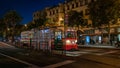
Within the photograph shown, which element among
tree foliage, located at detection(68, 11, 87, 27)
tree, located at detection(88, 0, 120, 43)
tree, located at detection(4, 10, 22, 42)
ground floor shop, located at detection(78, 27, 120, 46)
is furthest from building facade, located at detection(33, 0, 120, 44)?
tree, located at detection(4, 10, 22, 42)

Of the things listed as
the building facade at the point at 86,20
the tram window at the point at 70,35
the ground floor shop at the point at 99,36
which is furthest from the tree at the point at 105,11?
the tram window at the point at 70,35

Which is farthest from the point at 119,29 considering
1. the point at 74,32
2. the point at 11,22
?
the point at 11,22

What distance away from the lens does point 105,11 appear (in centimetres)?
4122

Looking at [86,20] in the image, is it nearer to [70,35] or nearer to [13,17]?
[13,17]

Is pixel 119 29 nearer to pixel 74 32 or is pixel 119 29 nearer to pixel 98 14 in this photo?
pixel 98 14

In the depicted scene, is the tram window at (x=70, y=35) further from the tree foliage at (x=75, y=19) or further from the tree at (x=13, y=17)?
the tree at (x=13, y=17)

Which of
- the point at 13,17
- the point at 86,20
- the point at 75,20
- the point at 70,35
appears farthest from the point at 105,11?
the point at 13,17

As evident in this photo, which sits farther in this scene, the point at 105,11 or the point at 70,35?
the point at 105,11

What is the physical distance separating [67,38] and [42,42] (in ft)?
11.6

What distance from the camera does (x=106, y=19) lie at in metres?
41.5

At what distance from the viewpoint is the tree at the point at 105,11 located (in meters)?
40.3

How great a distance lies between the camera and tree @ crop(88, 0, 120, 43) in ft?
132

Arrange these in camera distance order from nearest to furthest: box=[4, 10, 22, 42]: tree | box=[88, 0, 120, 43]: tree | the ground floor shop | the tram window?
the tram window → box=[88, 0, 120, 43]: tree → the ground floor shop → box=[4, 10, 22, 42]: tree

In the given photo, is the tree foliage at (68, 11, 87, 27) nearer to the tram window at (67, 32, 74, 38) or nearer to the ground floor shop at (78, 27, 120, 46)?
the ground floor shop at (78, 27, 120, 46)
